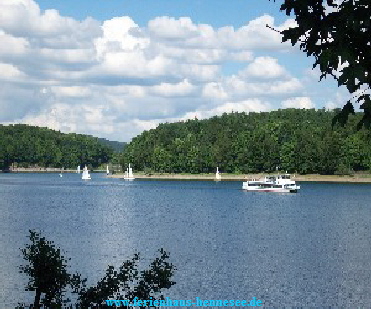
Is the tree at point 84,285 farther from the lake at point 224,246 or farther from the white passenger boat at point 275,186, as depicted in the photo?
the white passenger boat at point 275,186

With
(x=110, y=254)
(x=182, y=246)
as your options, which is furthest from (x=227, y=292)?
(x=182, y=246)

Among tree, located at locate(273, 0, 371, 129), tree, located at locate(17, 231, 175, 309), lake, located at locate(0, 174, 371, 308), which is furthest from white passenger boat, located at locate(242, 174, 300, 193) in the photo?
tree, located at locate(273, 0, 371, 129)

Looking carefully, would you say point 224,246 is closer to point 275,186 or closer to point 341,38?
point 341,38

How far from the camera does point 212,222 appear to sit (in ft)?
318

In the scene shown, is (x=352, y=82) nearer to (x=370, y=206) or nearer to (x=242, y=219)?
(x=242, y=219)

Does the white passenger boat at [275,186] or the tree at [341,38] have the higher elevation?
the tree at [341,38]

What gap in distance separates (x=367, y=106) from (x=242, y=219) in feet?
303

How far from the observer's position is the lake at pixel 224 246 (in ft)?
137

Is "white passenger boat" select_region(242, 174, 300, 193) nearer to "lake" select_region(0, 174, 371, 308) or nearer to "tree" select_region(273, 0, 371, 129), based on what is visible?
"lake" select_region(0, 174, 371, 308)

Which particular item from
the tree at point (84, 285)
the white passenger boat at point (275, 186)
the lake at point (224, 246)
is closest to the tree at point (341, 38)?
the tree at point (84, 285)

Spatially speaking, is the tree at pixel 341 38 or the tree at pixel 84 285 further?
the tree at pixel 84 285

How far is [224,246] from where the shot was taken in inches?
2598

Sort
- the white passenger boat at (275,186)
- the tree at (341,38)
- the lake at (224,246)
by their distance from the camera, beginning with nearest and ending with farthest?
the tree at (341,38)
the lake at (224,246)
the white passenger boat at (275,186)

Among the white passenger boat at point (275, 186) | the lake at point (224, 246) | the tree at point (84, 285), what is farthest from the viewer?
the white passenger boat at point (275, 186)
